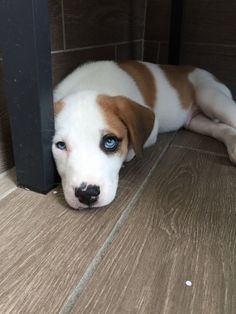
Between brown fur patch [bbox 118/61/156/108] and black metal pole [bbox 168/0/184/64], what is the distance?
1.57 feet

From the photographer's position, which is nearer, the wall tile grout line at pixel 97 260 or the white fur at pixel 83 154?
the wall tile grout line at pixel 97 260

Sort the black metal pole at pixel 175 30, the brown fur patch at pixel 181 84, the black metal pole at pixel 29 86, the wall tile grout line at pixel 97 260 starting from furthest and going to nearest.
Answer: the black metal pole at pixel 175 30 < the brown fur patch at pixel 181 84 < the black metal pole at pixel 29 86 < the wall tile grout line at pixel 97 260

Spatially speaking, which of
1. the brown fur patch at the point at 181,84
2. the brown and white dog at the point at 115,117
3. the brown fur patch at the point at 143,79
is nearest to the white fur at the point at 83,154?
the brown and white dog at the point at 115,117

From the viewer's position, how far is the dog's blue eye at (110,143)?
105 cm

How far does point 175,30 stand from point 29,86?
4.19 feet

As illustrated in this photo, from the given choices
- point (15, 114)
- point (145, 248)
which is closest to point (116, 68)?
point (15, 114)

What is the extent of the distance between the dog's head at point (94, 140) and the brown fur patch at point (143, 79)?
0.38 meters

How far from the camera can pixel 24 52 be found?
93cm

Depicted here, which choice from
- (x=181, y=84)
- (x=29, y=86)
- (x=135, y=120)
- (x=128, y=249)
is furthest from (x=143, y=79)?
(x=128, y=249)

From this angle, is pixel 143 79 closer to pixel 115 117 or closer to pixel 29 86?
pixel 115 117

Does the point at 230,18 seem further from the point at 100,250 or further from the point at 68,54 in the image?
the point at 100,250

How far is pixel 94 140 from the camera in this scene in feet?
3.37

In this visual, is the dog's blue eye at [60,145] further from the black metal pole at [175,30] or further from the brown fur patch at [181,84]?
the black metal pole at [175,30]

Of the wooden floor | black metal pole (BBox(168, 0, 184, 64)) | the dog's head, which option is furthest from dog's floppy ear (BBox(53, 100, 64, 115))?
black metal pole (BBox(168, 0, 184, 64))
